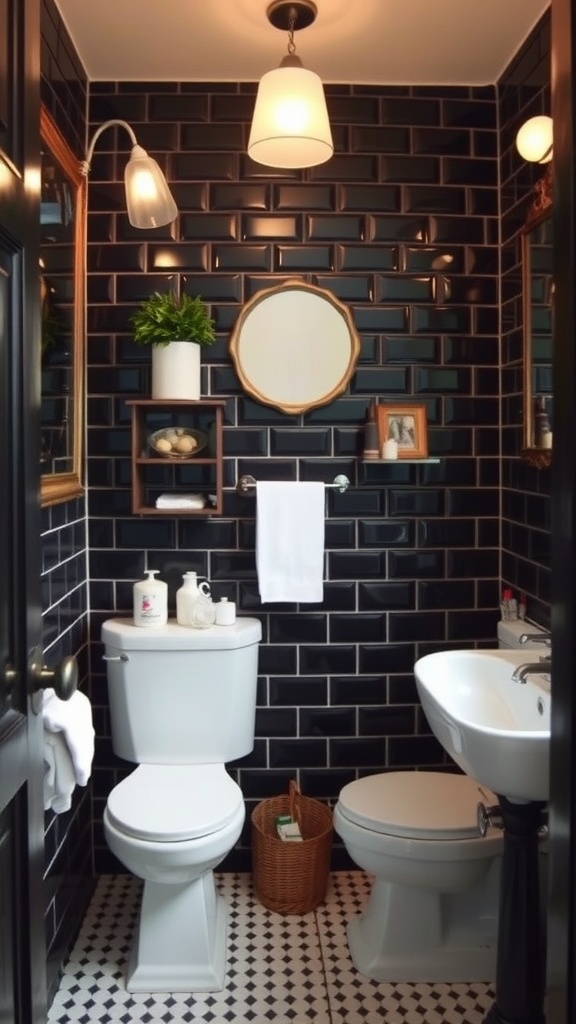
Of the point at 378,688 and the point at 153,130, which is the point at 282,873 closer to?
the point at 378,688

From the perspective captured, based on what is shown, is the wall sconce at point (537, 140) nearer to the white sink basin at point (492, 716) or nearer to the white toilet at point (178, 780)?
the white sink basin at point (492, 716)

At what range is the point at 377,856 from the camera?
2.08 metres

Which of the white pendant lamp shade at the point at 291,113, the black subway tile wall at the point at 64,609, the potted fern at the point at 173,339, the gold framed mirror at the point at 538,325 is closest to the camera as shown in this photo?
the white pendant lamp shade at the point at 291,113

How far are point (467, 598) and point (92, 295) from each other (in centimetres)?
158

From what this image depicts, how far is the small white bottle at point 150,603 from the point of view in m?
2.44

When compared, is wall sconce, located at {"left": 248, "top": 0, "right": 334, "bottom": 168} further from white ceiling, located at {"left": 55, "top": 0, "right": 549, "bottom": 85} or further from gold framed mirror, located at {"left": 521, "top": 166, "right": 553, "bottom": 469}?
gold framed mirror, located at {"left": 521, "top": 166, "right": 553, "bottom": 469}

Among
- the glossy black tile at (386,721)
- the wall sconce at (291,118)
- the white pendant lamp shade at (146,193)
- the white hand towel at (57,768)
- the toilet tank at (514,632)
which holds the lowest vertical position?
the glossy black tile at (386,721)

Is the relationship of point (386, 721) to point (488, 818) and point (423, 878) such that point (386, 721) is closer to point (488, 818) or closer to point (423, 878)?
point (423, 878)

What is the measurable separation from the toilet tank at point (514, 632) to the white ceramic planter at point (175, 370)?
1.20m

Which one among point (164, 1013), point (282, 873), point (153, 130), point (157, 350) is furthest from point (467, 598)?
point (153, 130)

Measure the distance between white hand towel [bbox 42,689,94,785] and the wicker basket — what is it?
37.5 inches

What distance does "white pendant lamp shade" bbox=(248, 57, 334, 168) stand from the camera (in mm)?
1941

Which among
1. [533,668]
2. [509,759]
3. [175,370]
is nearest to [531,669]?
[533,668]

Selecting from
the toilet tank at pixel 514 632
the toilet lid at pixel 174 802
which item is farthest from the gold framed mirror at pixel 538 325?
the toilet lid at pixel 174 802
